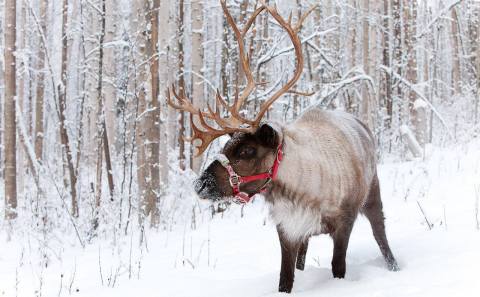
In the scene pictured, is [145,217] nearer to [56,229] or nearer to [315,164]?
[56,229]

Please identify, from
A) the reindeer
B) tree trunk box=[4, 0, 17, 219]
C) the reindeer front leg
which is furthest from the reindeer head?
tree trunk box=[4, 0, 17, 219]

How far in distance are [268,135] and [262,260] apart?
1887 mm

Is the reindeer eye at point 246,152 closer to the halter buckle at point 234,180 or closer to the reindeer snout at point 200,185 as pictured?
the halter buckle at point 234,180

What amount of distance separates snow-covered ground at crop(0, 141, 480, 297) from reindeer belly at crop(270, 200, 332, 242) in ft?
1.32

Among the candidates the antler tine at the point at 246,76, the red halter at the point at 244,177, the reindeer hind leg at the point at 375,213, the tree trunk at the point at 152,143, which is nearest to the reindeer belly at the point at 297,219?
the red halter at the point at 244,177

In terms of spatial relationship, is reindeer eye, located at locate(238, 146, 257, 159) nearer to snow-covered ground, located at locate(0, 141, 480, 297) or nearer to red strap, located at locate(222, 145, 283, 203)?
red strap, located at locate(222, 145, 283, 203)

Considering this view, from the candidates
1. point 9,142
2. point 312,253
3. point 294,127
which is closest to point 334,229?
point 294,127

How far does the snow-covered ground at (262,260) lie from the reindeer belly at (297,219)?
0.40 meters

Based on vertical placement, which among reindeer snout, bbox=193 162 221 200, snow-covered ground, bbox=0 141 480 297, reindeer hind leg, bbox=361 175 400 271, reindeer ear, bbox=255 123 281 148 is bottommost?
snow-covered ground, bbox=0 141 480 297

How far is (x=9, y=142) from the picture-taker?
8172 millimetres

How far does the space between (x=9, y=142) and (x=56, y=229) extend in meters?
2.43

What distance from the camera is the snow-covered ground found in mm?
3254

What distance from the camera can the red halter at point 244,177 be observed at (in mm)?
3176

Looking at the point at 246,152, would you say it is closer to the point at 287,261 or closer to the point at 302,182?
the point at 302,182
